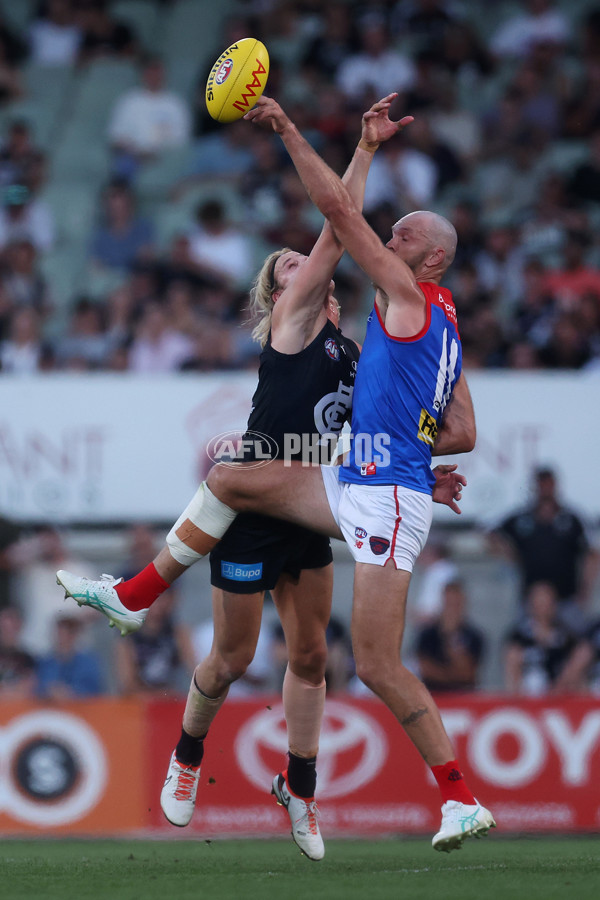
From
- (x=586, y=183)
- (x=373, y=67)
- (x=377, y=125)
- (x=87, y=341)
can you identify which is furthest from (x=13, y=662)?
(x=373, y=67)

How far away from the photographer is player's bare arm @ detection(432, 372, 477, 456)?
7.04m

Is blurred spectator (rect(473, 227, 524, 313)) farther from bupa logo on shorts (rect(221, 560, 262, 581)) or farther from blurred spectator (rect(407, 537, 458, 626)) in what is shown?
bupa logo on shorts (rect(221, 560, 262, 581))

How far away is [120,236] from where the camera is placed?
1479cm

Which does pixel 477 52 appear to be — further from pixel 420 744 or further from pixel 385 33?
pixel 420 744

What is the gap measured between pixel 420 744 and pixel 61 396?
20.1 ft

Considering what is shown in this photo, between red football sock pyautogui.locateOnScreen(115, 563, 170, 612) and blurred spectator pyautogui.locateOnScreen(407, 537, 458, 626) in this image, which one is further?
blurred spectator pyautogui.locateOnScreen(407, 537, 458, 626)

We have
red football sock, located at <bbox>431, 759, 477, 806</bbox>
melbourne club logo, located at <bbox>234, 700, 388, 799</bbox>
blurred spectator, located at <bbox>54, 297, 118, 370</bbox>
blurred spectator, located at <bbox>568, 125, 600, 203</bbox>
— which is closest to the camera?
red football sock, located at <bbox>431, 759, 477, 806</bbox>

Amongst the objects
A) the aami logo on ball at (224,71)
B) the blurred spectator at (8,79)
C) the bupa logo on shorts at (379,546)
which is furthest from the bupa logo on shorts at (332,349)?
the blurred spectator at (8,79)

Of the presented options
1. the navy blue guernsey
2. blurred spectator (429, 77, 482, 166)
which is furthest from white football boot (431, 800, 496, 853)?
blurred spectator (429, 77, 482, 166)

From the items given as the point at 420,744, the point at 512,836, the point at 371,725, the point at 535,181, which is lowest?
the point at 512,836

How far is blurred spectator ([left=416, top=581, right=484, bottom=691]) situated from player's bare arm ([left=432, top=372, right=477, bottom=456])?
422 cm

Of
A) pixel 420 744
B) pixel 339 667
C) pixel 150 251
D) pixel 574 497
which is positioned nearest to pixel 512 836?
pixel 339 667

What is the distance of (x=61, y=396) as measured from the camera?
38.4 ft

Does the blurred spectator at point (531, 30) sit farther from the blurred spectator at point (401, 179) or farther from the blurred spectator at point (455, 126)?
the blurred spectator at point (401, 179)
